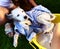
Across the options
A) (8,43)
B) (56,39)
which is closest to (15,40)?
(8,43)

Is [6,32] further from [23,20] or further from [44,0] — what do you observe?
[44,0]

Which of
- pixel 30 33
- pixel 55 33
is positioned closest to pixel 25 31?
pixel 30 33

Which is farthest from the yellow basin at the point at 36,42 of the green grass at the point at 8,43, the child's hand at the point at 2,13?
the child's hand at the point at 2,13

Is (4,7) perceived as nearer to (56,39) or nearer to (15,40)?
(15,40)

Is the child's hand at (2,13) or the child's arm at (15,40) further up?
the child's hand at (2,13)

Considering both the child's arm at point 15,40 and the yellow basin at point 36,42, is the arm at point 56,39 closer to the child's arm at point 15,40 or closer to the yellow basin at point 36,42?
the yellow basin at point 36,42

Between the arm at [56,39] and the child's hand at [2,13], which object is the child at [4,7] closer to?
the child's hand at [2,13]

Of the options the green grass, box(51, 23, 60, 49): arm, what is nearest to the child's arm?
the green grass

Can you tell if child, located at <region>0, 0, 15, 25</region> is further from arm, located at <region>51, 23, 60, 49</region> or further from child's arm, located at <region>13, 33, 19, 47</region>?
arm, located at <region>51, 23, 60, 49</region>

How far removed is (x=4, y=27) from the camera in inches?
23.9

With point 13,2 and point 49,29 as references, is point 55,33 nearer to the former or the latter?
point 49,29

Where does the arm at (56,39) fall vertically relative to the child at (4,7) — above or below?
below

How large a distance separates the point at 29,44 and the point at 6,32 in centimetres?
11

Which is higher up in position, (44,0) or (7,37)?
(44,0)
